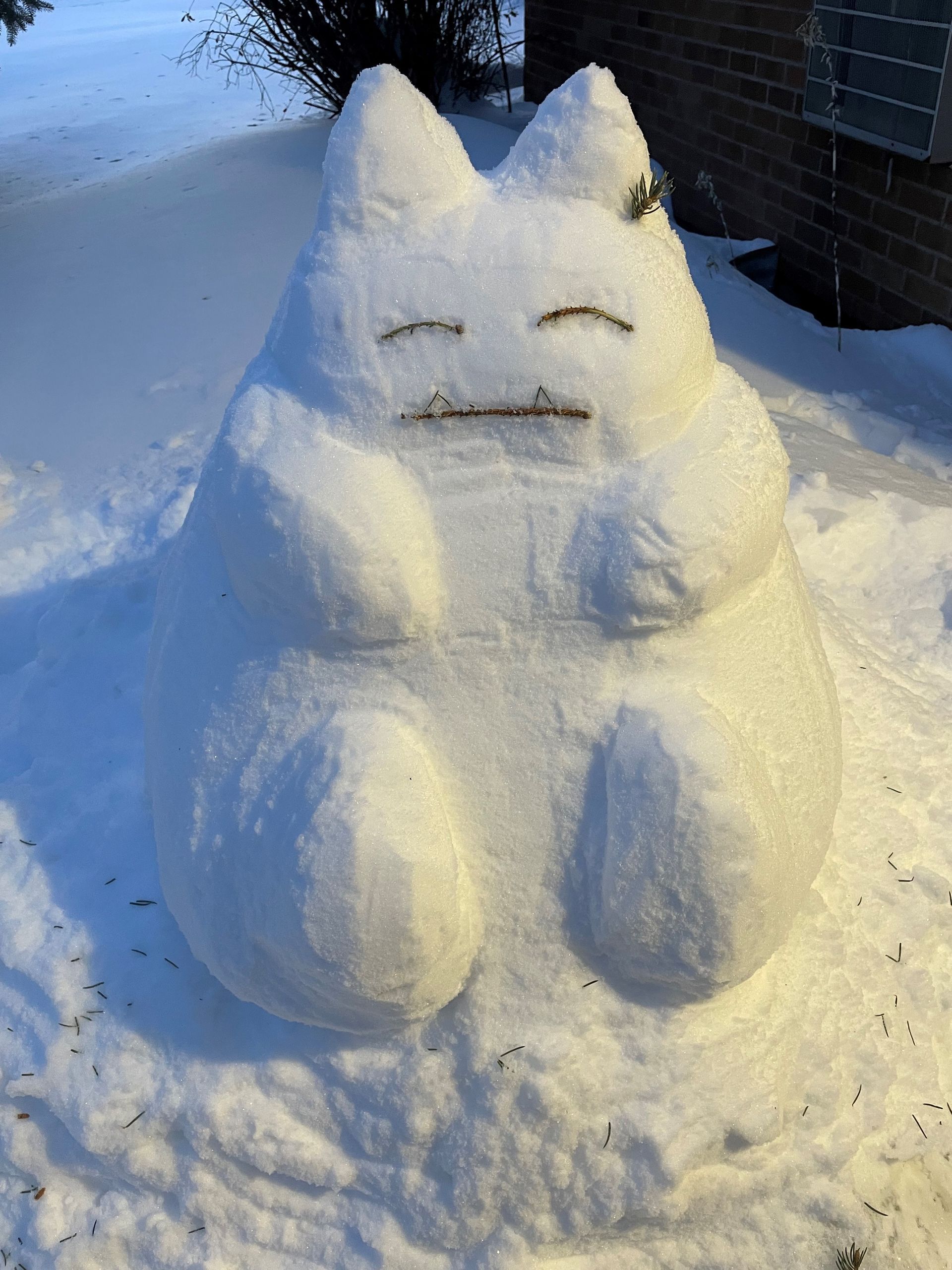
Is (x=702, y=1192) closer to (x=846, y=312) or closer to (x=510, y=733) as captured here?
(x=510, y=733)

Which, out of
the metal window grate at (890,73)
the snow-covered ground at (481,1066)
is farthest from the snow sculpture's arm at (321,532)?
the metal window grate at (890,73)

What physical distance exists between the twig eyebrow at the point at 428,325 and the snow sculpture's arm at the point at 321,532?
20 cm

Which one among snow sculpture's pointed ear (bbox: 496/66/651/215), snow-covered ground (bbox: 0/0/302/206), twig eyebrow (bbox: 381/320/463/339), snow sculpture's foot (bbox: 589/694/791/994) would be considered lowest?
snow sculpture's foot (bbox: 589/694/791/994)

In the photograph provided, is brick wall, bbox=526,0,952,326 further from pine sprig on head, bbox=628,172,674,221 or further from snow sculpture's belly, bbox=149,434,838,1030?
snow sculpture's belly, bbox=149,434,838,1030

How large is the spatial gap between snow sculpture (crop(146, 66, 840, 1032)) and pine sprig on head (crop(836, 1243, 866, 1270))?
1.83ft

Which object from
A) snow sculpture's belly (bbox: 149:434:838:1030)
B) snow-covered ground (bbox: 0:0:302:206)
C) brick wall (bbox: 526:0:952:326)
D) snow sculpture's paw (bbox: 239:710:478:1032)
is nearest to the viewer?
snow sculpture's paw (bbox: 239:710:478:1032)

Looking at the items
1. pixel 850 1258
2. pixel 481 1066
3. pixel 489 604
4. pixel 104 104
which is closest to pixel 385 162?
pixel 489 604

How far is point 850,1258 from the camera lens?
6.21 ft

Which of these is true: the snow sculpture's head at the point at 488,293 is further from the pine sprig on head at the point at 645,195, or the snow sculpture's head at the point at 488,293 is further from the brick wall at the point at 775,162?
the brick wall at the point at 775,162

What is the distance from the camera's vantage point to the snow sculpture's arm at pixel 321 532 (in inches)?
67.7

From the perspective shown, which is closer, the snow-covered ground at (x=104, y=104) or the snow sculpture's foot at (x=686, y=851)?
the snow sculpture's foot at (x=686, y=851)

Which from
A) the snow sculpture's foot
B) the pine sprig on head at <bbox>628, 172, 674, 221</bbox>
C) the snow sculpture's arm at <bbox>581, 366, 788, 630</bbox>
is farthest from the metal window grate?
the snow sculpture's foot

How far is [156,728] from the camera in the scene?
2.15 metres

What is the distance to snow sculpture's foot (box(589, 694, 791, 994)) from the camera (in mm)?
1729
